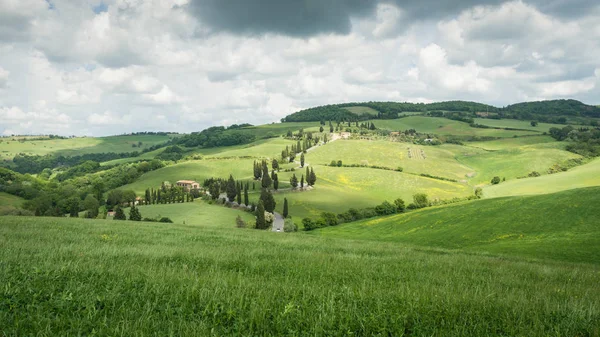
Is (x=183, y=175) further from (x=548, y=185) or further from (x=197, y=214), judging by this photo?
(x=548, y=185)

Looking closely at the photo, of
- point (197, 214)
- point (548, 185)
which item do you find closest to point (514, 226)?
point (548, 185)

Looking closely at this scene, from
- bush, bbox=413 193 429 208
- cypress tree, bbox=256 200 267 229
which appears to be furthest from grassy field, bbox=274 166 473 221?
cypress tree, bbox=256 200 267 229

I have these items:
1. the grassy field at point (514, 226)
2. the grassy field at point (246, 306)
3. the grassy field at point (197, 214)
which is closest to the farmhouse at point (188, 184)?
the grassy field at point (197, 214)

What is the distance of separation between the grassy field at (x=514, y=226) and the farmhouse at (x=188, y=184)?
334 ft

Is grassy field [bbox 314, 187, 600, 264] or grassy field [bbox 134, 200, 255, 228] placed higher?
grassy field [bbox 314, 187, 600, 264]

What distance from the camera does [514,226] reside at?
60656 mm

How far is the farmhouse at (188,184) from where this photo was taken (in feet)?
541

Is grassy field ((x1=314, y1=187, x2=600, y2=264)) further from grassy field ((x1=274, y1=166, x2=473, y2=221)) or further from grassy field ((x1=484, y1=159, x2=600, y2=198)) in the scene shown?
grassy field ((x1=484, y1=159, x2=600, y2=198))

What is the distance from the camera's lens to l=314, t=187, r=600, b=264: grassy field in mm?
42438

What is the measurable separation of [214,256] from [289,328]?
6.92m

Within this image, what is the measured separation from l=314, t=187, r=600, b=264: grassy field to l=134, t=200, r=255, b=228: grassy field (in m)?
39.1

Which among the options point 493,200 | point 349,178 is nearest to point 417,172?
point 349,178

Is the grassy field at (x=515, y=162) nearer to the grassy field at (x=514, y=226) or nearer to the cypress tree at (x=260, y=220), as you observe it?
the grassy field at (x=514, y=226)

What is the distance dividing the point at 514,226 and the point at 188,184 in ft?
475
